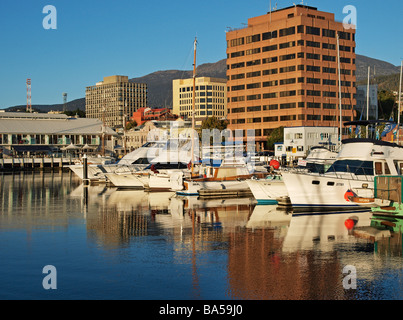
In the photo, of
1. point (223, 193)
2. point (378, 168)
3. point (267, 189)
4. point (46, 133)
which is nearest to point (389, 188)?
point (378, 168)

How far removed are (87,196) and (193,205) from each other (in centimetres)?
1647

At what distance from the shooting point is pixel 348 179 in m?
40.4

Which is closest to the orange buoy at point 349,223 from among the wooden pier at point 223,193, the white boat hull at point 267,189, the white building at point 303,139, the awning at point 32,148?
the white boat hull at point 267,189

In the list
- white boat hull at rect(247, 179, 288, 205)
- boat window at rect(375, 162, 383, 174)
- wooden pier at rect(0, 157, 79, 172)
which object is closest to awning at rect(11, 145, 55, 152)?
wooden pier at rect(0, 157, 79, 172)

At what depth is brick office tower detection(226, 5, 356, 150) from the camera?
141 metres

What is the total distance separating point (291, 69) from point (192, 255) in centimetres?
12113

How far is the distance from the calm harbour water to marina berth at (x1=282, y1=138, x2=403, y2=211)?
145cm

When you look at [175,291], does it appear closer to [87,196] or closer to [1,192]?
[87,196]

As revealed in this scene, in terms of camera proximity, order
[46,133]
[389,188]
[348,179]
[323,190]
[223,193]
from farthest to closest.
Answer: [46,133] < [223,193] < [323,190] < [348,179] < [389,188]

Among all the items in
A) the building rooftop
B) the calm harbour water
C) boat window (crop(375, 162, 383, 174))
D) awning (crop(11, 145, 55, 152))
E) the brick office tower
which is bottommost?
the calm harbour water

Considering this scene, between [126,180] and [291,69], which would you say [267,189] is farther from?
[291,69]

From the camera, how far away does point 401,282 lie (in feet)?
70.5

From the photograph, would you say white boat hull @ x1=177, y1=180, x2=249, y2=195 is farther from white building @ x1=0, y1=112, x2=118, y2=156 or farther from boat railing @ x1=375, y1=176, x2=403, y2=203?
white building @ x1=0, y1=112, x2=118, y2=156

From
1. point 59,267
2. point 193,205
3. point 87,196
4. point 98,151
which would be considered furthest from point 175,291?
point 98,151
